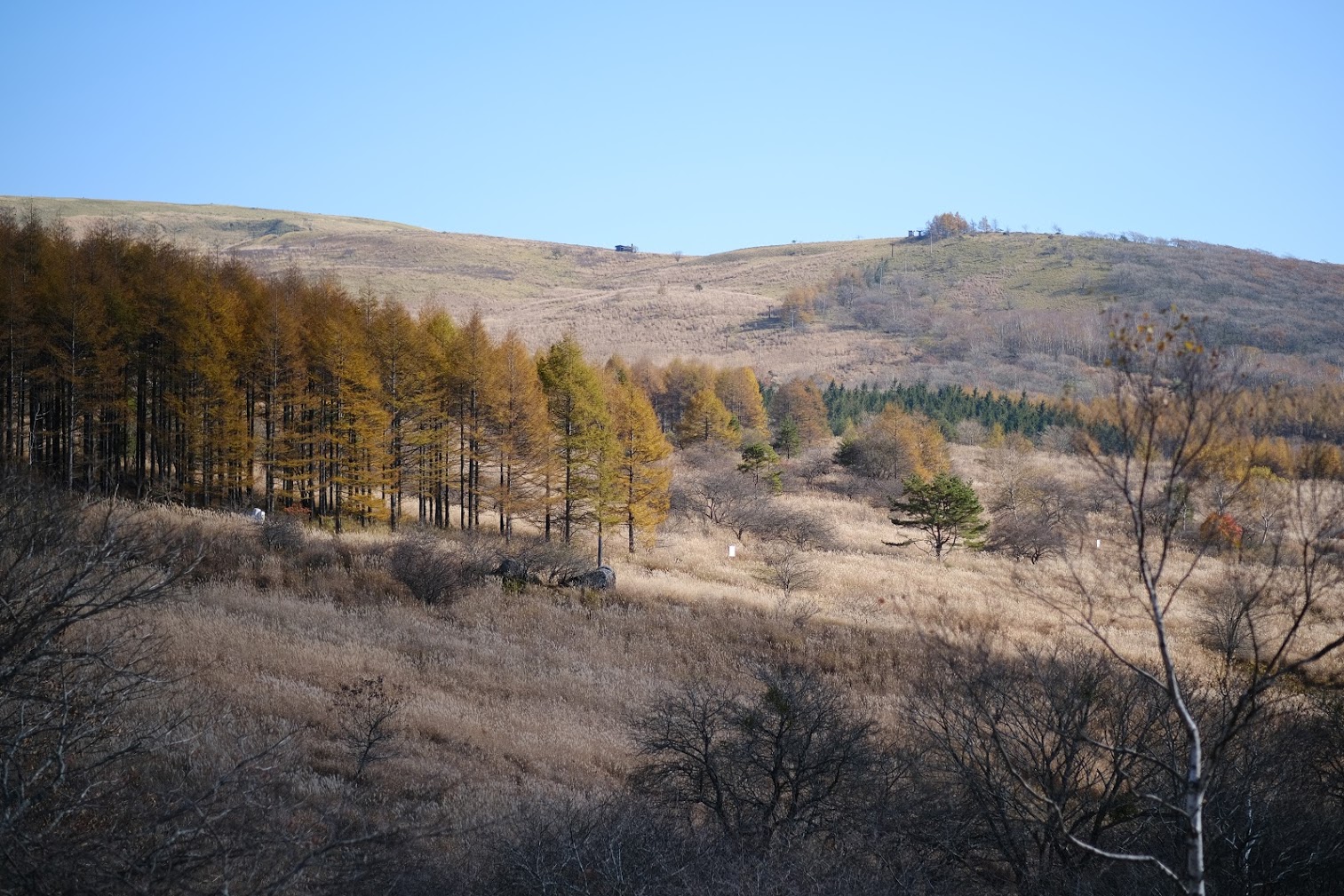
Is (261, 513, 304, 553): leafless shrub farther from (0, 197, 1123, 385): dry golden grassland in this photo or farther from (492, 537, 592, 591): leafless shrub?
(0, 197, 1123, 385): dry golden grassland

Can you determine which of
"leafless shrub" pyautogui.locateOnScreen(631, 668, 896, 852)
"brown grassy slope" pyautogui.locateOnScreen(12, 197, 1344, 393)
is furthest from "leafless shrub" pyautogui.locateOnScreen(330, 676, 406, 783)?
"brown grassy slope" pyautogui.locateOnScreen(12, 197, 1344, 393)

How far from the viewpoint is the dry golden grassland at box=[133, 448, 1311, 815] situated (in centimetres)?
1343

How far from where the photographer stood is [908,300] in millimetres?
152375

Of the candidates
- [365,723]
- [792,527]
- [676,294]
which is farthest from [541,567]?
[676,294]

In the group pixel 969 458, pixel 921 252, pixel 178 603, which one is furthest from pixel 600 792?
pixel 921 252

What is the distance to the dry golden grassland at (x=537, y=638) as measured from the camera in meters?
13.4

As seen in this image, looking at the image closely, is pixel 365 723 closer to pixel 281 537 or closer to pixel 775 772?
pixel 775 772

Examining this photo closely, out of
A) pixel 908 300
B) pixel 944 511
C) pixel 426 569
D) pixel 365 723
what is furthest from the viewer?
pixel 908 300

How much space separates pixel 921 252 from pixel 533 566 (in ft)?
572

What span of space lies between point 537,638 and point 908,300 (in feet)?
462

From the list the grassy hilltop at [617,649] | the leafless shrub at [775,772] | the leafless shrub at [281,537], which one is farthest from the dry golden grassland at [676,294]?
the leafless shrub at [775,772]

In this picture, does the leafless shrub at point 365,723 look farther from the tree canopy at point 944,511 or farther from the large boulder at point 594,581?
the tree canopy at point 944,511

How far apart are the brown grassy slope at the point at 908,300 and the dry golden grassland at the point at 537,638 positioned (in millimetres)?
74694

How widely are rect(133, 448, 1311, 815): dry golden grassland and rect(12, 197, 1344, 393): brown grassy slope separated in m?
74.7
